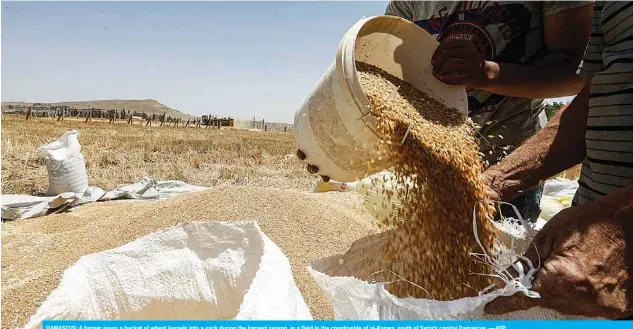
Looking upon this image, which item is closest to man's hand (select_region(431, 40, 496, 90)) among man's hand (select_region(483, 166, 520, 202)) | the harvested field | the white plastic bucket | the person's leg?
the white plastic bucket

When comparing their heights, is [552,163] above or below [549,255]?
above

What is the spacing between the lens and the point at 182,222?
2.48 meters

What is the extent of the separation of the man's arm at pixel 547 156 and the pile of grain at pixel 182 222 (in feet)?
2.45

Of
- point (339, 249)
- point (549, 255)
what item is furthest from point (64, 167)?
point (549, 255)

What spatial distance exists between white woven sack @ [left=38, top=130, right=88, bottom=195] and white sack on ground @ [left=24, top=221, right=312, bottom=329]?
3.76 meters

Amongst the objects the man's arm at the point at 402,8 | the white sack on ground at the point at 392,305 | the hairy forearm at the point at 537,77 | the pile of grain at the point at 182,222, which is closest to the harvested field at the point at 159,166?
the pile of grain at the point at 182,222

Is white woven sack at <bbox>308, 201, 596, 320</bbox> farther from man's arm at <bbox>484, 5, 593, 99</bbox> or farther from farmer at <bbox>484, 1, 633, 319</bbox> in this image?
man's arm at <bbox>484, 5, 593, 99</bbox>

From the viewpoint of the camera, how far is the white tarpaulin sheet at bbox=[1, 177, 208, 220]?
144 inches

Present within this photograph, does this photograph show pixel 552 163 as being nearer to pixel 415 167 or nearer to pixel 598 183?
pixel 598 183

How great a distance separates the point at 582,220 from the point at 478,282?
0.45 metres

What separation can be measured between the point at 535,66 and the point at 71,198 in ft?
12.1

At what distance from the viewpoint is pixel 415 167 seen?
1380mm

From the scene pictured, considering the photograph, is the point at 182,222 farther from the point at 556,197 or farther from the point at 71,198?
the point at 556,197

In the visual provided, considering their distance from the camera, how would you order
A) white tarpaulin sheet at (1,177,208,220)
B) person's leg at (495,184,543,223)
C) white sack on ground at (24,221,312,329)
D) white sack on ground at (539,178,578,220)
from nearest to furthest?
white sack on ground at (24,221,312,329) < person's leg at (495,184,543,223) < white sack on ground at (539,178,578,220) < white tarpaulin sheet at (1,177,208,220)
